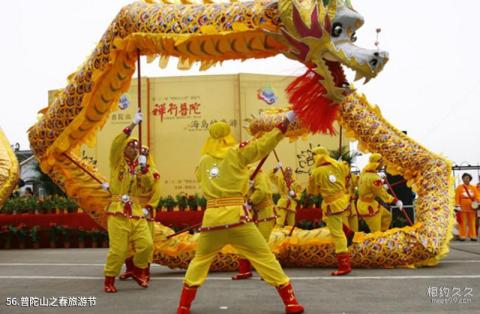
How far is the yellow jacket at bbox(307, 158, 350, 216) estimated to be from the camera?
22.4 ft

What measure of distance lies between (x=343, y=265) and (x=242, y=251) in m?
2.54

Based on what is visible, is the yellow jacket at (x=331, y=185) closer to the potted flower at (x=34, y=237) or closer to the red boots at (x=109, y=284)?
the red boots at (x=109, y=284)

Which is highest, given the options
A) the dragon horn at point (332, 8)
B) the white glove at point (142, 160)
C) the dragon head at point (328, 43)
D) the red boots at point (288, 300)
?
the dragon horn at point (332, 8)

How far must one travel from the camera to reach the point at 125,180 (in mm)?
5938

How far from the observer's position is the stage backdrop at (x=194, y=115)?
53.8ft

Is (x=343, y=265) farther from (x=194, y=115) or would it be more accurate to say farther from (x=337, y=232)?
(x=194, y=115)

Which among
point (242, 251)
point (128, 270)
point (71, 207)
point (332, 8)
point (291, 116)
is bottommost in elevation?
point (128, 270)

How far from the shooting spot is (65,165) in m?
6.80

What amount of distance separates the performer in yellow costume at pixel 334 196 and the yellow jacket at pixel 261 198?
0.63 meters

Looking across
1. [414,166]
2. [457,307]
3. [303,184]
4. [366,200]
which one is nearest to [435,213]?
[414,166]

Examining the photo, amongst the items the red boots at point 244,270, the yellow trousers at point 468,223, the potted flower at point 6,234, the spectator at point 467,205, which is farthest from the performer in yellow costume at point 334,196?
the potted flower at point 6,234

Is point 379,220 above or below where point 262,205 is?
below

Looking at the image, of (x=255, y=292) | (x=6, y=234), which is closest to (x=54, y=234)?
(x=6, y=234)

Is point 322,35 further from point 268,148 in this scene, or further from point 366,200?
point 366,200
